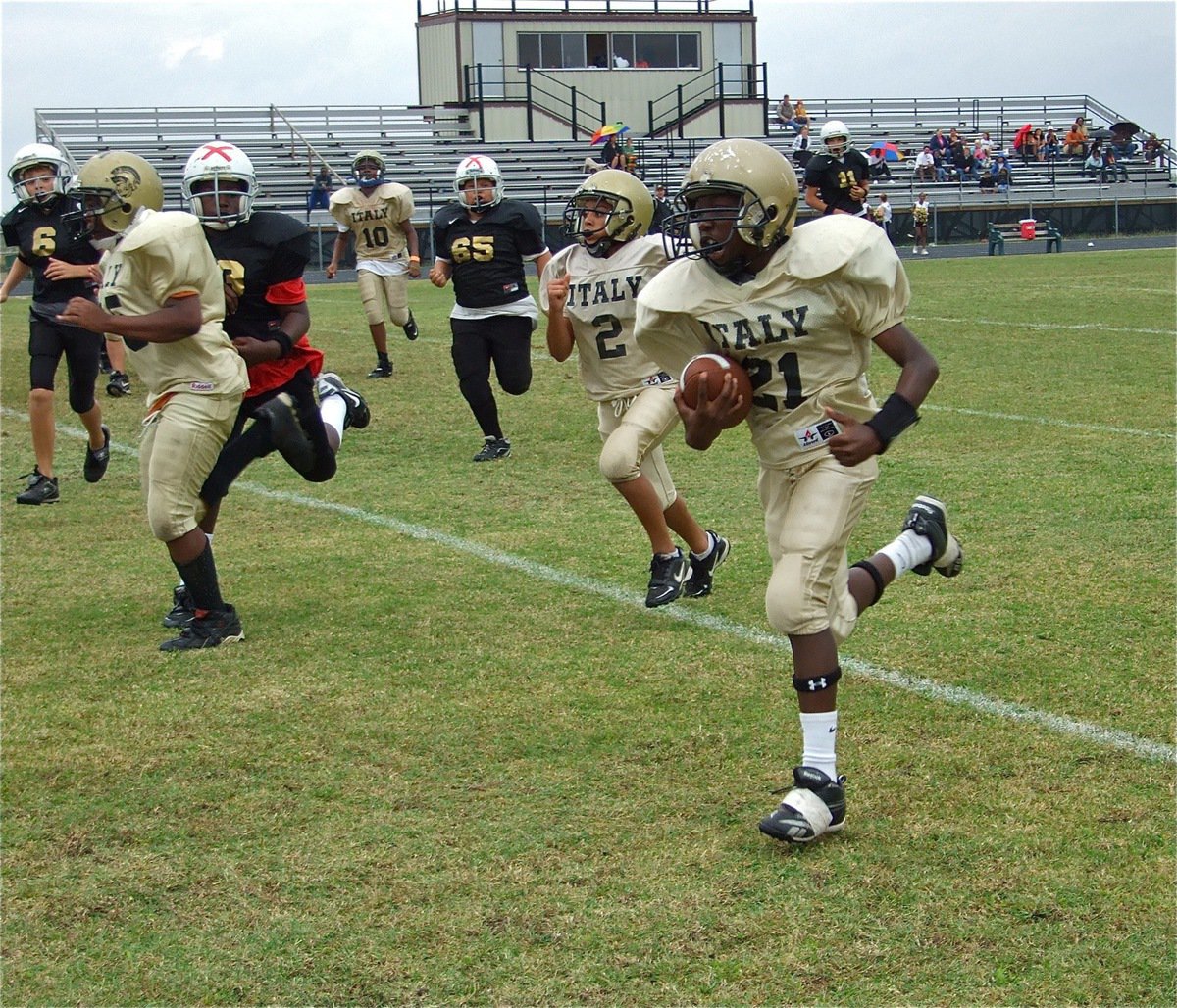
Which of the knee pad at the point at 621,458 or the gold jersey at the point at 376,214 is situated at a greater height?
the gold jersey at the point at 376,214

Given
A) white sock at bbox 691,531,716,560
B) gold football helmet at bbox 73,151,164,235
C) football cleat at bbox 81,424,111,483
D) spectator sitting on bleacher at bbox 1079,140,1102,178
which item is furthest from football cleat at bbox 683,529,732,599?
spectator sitting on bleacher at bbox 1079,140,1102,178

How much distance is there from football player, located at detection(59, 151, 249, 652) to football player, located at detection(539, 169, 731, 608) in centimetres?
141

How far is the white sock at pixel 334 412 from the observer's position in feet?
22.4

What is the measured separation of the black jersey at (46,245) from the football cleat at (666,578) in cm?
447

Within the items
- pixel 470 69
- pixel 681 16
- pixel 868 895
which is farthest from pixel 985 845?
pixel 681 16

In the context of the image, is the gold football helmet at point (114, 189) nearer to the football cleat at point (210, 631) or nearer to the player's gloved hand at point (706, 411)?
the football cleat at point (210, 631)

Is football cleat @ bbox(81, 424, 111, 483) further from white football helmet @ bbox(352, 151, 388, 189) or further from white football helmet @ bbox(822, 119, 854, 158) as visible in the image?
white football helmet @ bbox(822, 119, 854, 158)

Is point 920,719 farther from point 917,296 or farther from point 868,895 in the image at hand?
point 917,296

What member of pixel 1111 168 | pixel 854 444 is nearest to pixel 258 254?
pixel 854 444

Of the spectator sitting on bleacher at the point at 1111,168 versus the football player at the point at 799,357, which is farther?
the spectator sitting on bleacher at the point at 1111,168

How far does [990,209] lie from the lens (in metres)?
32.8

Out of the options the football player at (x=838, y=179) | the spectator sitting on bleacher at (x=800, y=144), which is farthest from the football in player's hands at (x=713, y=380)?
the spectator sitting on bleacher at (x=800, y=144)

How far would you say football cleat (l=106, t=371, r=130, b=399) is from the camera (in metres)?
12.1

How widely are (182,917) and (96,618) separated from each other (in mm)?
2903
